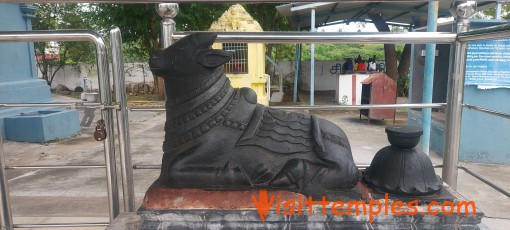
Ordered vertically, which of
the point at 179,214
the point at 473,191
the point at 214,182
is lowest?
the point at 473,191

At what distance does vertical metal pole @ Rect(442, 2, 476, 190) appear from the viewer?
5.63 ft

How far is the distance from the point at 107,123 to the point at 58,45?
601 inches

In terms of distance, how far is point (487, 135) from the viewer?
425cm

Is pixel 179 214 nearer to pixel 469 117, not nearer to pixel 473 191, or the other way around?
pixel 473 191

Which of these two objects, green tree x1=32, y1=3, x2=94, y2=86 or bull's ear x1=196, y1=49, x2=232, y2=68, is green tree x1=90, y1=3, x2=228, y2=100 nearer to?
green tree x1=32, y1=3, x2=94, y2=86

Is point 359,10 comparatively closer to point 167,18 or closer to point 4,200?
point 167,18

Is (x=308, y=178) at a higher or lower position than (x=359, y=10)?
lower

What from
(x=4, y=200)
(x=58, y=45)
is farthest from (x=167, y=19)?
(x=58, y=45)

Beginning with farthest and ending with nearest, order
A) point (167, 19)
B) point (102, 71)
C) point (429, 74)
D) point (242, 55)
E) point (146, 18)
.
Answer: point (146, 18) < point (242, 55) < point (429, 74) < point (167, 19) < point (102, 71)

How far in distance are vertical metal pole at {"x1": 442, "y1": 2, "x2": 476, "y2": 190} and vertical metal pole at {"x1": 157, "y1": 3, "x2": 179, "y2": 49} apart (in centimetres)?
128

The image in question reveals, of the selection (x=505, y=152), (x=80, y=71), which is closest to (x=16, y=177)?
(x=505, y=152)

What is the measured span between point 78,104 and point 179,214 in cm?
68

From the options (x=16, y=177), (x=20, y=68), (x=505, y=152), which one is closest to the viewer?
(x=16, y=177)

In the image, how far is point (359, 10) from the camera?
7.59 metres
